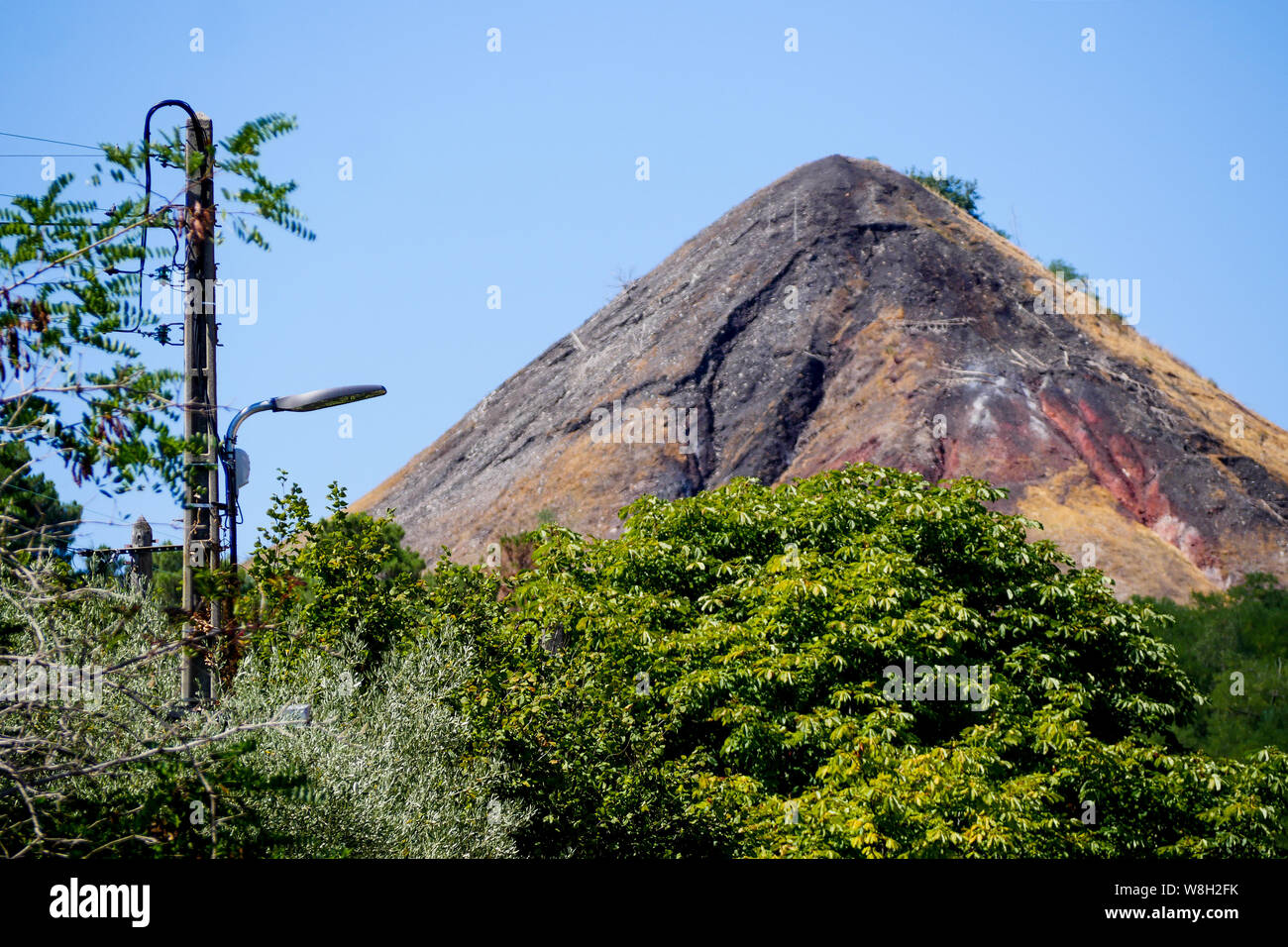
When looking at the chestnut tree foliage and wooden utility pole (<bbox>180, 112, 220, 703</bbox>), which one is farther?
the chestnut tree foliage

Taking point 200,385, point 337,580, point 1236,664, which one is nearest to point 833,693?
point 337,580

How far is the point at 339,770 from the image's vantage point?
39.2 feet

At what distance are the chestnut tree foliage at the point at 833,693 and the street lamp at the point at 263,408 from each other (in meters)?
4.24

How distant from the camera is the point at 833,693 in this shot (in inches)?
745

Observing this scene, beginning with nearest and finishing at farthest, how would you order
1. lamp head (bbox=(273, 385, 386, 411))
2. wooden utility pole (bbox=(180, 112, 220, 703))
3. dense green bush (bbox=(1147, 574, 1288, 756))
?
wooden utility pole (bbox=(180, 112, 220, 703)) → lamp head (bbox=(273, 385, 386, 411)) → dense green bush (bbox=(1147, 574, 1288, 756))

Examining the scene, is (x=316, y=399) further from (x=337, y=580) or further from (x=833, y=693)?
(x=833, y=693)

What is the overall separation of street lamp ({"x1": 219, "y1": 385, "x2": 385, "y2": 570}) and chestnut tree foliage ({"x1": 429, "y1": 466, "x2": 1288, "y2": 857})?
13.9 ft

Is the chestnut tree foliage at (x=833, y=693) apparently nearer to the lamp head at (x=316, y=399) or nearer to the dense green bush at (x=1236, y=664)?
the lamp head at (x=316, y=399)

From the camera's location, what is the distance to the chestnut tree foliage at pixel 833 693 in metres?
16.1

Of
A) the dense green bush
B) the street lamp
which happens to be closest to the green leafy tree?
the street lamp

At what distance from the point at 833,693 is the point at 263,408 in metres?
9.63

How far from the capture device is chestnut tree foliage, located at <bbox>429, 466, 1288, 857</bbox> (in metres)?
16.1

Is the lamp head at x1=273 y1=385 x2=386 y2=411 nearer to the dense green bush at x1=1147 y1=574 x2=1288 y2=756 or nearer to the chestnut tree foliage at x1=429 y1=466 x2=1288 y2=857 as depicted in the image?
the chestnut tree foliage at x1=429 y1=466 x2=1288 y2=857

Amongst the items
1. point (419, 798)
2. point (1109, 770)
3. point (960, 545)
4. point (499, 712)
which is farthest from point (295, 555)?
point (1109, 770)
